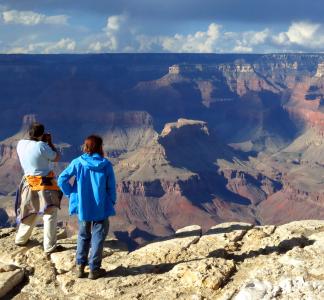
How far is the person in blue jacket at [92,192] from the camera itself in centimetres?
744

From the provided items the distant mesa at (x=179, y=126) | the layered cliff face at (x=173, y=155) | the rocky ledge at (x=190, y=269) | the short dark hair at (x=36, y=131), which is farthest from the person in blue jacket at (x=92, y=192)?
the distant mesa at (x=179, y=126)

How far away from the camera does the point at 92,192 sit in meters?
7.57

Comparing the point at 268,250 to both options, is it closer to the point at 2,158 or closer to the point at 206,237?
the point at 206,237

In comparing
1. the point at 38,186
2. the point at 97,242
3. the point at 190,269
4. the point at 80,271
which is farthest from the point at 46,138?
the point at 190,269

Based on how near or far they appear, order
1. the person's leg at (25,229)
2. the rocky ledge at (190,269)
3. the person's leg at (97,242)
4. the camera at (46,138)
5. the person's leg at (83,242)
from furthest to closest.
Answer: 1. the person's leg at (25,229)
2. the camera at (46,138)
3. the person's leg at (83,242)
4. the person's leg at (97,242)
5. the rocky ledge at (190,269)

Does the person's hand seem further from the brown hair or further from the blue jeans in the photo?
the blue jeans

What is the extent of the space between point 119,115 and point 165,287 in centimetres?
15824

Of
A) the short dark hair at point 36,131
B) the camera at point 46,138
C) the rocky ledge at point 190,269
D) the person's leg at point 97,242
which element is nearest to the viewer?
the rocky ledge at point 190,269

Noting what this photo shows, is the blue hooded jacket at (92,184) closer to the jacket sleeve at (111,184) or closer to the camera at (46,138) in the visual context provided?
the jacket sleeve at (111,184)

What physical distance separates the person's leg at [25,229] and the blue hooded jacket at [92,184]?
1.78m

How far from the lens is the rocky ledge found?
6.85 m

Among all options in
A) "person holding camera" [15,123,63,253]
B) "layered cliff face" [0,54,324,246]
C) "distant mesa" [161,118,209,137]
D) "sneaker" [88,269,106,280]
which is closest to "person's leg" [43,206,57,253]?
"person holding camera" [15,123,63,253]

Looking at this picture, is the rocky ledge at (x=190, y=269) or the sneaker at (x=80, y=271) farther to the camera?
the sneaker at (x=80, y=271)

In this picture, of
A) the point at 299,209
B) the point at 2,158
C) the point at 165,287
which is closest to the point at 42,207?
the point at 165,287
